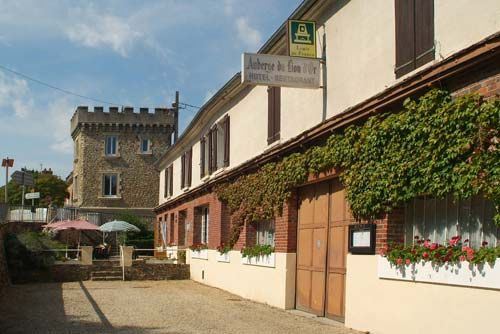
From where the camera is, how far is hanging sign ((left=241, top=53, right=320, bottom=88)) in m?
11.1

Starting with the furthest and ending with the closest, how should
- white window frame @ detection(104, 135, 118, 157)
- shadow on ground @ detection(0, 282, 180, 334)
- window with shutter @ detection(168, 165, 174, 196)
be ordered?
white window frame @ detection(104, 135, 118, 157), window with shutter @ detection(168, 165, 174, 196), shadow on ground @ detection(0, 282, 180, 334)

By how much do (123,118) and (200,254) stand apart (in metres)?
30.7

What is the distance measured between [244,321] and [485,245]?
17.4 ft

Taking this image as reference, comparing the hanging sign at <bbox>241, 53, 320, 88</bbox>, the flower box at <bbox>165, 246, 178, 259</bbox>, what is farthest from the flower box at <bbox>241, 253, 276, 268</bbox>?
the flower box at <bbox>165, 246, 178, 259</bbox>

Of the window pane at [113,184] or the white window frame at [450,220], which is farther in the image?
the window pane at [113,184]

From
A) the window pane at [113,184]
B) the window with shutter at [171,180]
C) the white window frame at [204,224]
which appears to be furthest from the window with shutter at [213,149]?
the window pane at [113,184]

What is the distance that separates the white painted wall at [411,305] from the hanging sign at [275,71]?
11.1 ft

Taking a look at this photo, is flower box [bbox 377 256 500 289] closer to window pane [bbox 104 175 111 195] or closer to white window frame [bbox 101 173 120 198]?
white window frame [bbox 101 173 120 198]

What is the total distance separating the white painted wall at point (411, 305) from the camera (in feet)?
22.7

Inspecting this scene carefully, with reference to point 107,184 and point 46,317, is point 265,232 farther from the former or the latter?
point 107,184

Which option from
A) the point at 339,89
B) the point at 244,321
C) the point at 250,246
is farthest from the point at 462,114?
the point at 250,246

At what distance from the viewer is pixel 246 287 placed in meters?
15.9

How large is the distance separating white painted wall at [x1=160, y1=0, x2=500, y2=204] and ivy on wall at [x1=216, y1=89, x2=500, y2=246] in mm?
713

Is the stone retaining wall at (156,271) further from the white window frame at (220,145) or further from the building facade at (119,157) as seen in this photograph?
the building facade at (119,157)
